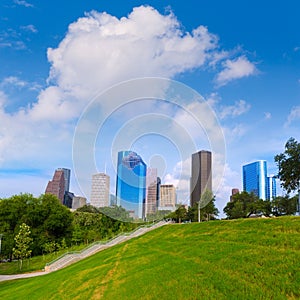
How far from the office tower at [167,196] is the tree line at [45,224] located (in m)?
18.4

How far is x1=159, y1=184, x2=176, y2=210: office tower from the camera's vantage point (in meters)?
30.3

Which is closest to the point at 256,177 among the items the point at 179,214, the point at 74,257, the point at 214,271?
the point at 179,214

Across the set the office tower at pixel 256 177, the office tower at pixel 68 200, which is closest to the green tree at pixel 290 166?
the office tower at pixel 256 177

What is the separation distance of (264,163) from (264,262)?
171842 millimetres

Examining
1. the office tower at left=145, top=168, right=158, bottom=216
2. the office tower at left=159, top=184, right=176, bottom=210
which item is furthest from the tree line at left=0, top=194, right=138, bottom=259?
the office tower at left=159, top=184, right=176, bottom=210

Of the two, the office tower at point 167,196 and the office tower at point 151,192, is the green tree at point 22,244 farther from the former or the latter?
the office tower at point 167,196

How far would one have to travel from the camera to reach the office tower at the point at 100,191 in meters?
30.3

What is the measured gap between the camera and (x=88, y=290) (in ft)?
51.9

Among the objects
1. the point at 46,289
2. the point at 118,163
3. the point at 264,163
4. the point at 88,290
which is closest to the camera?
the point at 88,290

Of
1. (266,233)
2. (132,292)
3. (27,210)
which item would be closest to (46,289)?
(132,292)

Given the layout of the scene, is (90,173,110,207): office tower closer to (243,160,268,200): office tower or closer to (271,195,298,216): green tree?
(271,195,298,216): green tree

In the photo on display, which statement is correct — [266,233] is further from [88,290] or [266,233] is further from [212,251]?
[88,290]

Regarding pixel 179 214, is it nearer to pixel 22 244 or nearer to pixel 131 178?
pixel 22 244

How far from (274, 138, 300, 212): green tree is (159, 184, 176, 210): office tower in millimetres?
14342
